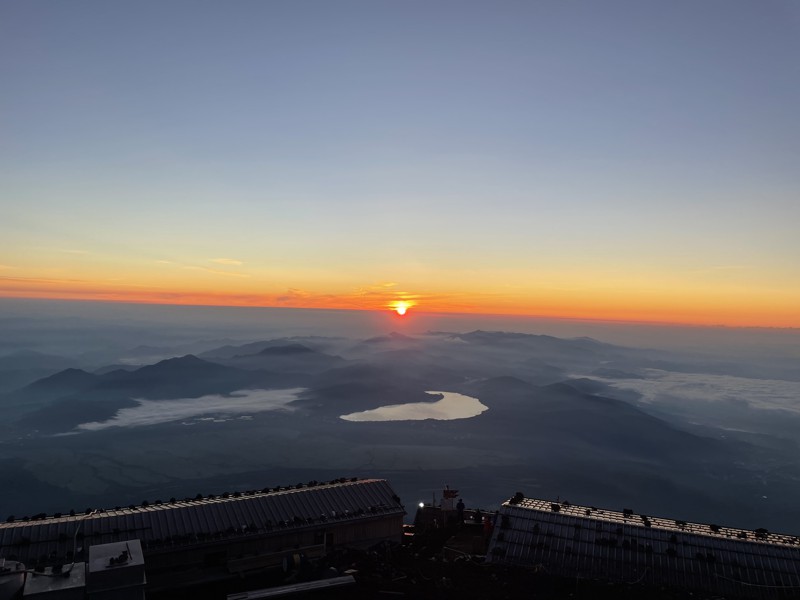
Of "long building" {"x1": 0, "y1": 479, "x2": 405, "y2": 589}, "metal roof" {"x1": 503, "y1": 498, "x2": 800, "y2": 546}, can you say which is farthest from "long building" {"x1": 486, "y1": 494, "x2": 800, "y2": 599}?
"long building" {"x1": 0, "y1": 479, "x2": 405, "y2": 589}

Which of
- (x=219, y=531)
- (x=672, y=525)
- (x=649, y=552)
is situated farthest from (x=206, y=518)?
(x=672, y=525)

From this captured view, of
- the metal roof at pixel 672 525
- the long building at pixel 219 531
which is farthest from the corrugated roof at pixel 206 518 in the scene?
the metal roof at pixel 672 525

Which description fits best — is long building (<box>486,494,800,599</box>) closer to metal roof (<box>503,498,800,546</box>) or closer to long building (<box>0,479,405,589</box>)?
metal roof (<box>503,498,800,546</box>)

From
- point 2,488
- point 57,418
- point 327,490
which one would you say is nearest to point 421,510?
point 327,490

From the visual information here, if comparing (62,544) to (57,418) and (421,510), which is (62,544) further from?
(57,418)

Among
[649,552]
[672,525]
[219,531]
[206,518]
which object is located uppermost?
[672,525]

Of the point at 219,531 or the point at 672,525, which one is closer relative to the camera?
the point at 219,531

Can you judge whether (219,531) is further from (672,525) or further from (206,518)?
(672,525)

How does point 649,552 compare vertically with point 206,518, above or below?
above
